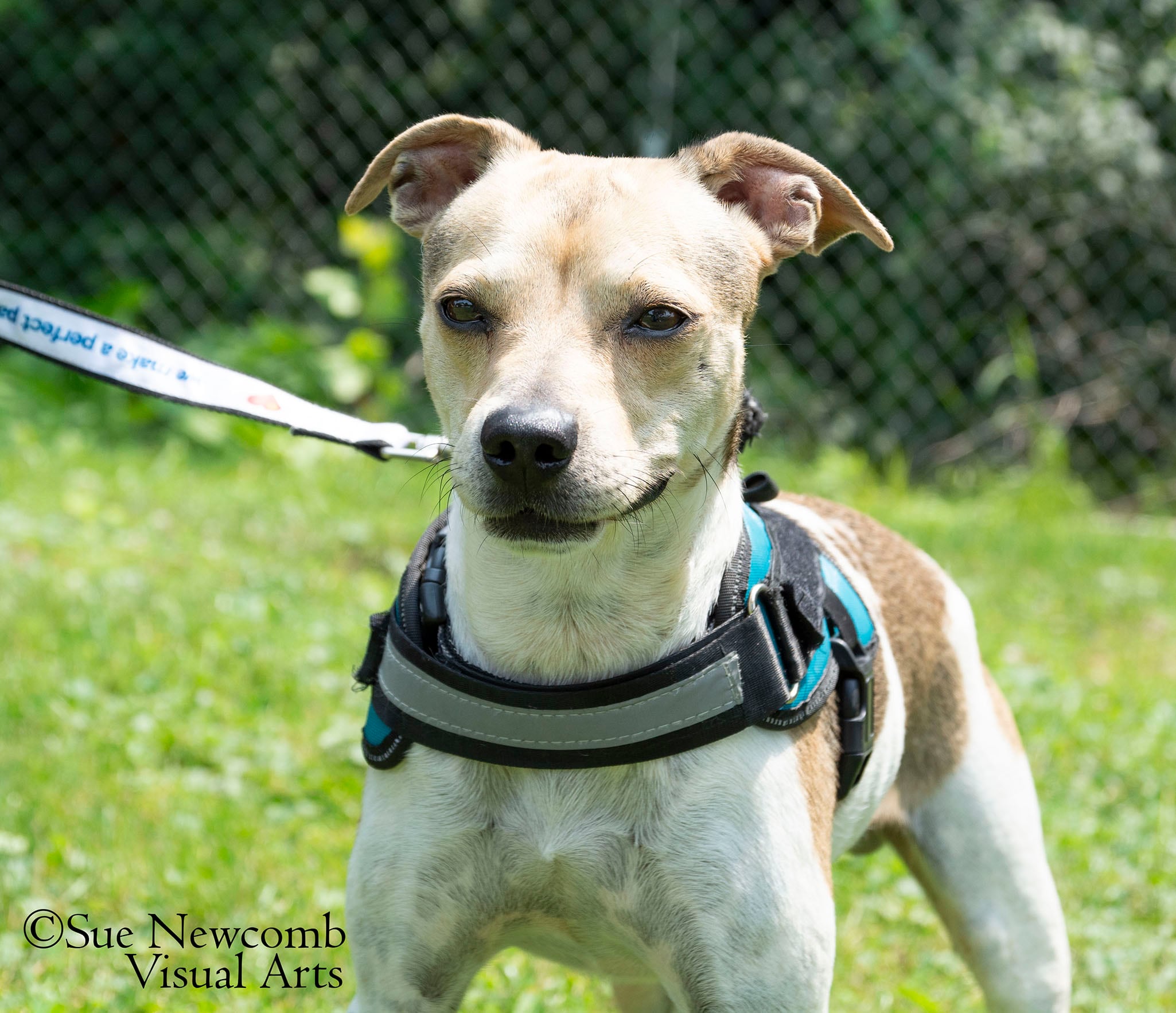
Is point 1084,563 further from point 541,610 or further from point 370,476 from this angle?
point 541,610

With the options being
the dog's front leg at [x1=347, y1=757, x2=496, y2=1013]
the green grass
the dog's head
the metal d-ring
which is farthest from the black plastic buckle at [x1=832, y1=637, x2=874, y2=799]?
the green grass

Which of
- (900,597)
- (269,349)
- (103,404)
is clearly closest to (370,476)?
(269,349)

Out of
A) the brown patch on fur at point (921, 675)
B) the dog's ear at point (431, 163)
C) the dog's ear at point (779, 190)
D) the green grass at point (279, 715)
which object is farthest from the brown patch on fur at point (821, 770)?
the dog's ear at point (431, 163)

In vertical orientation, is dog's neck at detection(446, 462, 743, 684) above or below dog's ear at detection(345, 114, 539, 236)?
below

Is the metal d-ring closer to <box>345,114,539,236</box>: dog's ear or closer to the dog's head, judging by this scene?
the dog's head

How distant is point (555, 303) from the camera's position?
2305mm

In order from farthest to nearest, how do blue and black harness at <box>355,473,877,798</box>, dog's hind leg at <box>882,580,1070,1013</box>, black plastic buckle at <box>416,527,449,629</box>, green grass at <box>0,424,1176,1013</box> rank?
1. green grass at <box>0,424,1176,1013</box>
2. dog's hind leg at <box>882,580,1070,1013</box>
3. black plastic buckle at <box>416,527,449,629</box>
4. blue and black harness at <box>355,473,877,798</box>

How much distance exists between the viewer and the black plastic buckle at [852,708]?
2566 mm

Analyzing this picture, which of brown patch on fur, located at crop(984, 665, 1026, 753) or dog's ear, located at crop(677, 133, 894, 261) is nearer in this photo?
dog's ear, located at crop(677, 133, 894, 261)

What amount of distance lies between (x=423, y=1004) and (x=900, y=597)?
136cm

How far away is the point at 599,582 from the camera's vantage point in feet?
7.95

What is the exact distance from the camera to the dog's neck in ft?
7.94

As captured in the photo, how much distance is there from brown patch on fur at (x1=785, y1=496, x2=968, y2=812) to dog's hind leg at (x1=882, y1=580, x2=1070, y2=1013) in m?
0.02

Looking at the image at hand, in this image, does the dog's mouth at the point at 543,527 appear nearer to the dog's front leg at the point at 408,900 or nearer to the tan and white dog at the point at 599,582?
the tan and white dog at the point at 599,582
